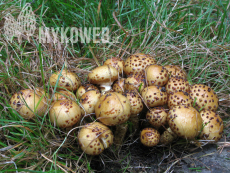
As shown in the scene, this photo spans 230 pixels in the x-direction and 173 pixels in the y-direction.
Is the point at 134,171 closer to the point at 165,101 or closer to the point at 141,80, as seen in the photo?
the point at 165,101

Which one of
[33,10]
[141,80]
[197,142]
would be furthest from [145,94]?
[33,10]

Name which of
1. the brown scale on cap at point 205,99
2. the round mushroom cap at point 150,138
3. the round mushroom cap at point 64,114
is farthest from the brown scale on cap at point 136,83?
the round mushroom cap at point 64,114

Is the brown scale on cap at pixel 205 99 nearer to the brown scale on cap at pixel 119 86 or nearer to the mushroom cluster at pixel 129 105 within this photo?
the mushroom cluster at pixel 129 105

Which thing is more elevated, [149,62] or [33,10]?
[33,10]

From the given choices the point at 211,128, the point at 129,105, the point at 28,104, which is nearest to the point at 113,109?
the point at 129,105

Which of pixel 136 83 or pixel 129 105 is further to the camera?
pixel 136 83

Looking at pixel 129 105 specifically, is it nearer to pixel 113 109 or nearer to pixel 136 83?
pixel 113 109
